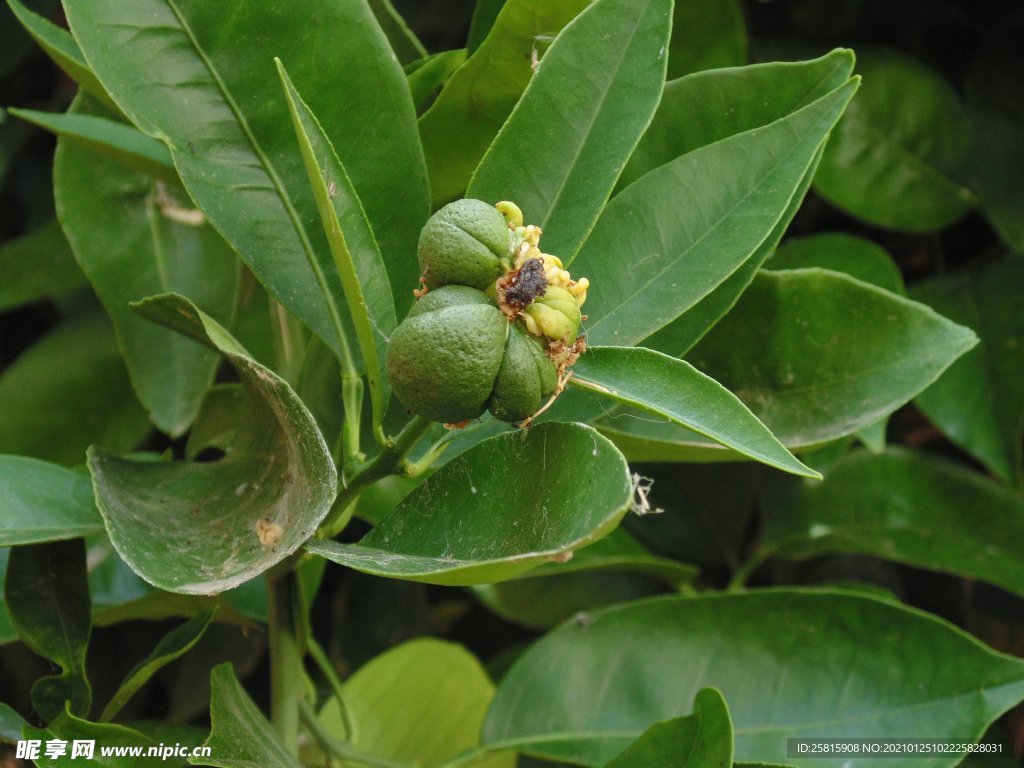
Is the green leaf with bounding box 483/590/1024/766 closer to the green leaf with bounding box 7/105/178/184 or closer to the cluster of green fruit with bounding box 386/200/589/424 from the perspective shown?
the cluster of green fruit with bounding box 386/200/589/424

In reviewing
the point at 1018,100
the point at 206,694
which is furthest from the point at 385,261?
the point at 1018,100

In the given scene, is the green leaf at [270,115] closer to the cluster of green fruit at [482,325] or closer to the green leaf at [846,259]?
the cluster of green fruit at [482,325]

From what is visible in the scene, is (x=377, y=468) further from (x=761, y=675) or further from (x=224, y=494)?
(x=761, y=675)

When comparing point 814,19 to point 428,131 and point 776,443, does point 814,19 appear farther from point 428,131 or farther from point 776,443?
point 776,443

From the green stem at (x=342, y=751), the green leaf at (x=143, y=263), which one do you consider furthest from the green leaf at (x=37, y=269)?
the green stem at (x=342, y=751)

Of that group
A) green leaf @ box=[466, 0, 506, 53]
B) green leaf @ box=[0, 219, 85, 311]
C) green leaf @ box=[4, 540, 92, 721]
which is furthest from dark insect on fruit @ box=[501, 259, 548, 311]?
green leaf @ box=[0, 219, 85, 311]
